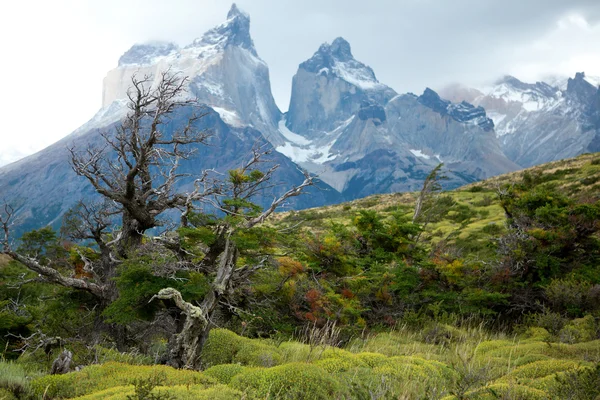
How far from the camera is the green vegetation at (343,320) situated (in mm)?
5199

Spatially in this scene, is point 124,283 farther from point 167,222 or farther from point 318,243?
point 318,243

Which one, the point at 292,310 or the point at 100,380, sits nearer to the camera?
the point at 100,380

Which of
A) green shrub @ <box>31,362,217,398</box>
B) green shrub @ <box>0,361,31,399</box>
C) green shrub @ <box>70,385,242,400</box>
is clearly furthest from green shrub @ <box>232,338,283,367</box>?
green shrub @ <box>0,361,31,399</box>

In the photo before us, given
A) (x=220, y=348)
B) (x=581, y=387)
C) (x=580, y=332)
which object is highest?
(x=220, y=348)

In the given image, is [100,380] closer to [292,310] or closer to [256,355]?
[256,355]

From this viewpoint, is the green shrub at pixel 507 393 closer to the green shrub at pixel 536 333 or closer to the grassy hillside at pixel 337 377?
the grassy hillside at pixel 337 377

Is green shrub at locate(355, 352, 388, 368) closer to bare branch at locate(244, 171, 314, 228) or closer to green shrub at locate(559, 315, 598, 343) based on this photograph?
bare branch at locate(244, 171, 314, 228)

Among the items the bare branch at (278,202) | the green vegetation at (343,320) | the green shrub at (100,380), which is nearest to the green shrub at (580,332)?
the green vegetation at (343,320)

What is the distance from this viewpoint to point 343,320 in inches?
405

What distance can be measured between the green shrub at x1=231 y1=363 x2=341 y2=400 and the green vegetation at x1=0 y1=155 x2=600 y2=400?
2 centimetres

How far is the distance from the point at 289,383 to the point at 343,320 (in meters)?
5.36

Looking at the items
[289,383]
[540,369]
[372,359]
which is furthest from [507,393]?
[289,383]

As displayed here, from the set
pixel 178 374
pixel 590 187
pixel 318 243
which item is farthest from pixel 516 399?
pixel 590 187

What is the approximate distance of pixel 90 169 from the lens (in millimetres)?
9711
